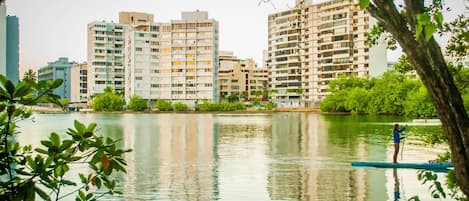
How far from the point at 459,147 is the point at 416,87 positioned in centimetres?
8200

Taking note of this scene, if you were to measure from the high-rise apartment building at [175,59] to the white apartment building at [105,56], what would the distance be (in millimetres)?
7842

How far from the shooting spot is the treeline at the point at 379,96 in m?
76.8

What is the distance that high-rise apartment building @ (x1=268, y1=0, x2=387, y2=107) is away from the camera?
136 m

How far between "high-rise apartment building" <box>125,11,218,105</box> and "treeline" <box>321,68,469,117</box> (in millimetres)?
49175

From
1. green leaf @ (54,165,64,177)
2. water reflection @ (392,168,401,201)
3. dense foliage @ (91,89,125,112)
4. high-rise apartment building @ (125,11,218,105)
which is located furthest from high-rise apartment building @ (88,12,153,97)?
green leaf @ (54,165,64,177)

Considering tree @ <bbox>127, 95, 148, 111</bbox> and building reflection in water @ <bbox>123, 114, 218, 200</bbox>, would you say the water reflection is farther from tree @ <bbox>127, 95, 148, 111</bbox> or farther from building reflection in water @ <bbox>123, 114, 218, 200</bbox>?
tree @ <bbox>127, 95, 148, 111</bbox>


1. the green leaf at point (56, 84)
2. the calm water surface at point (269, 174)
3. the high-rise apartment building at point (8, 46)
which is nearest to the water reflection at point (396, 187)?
the calm water surface at point (269, 174)

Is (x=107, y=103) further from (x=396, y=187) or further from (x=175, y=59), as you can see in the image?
(x=396, y=187)

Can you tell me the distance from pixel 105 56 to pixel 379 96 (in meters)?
96.4

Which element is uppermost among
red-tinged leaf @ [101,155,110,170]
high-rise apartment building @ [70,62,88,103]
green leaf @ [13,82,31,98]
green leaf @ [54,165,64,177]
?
high-rise apartment building @ [70,62,88,103]

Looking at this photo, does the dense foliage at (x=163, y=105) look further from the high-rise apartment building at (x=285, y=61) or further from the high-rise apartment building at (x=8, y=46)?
the high-rise apartment building at (x=8, y=46)

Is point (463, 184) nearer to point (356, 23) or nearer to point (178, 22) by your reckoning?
point (356, 23)

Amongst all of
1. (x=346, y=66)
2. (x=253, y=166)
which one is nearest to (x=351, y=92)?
(x=346, y=66)

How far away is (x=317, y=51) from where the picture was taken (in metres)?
146
